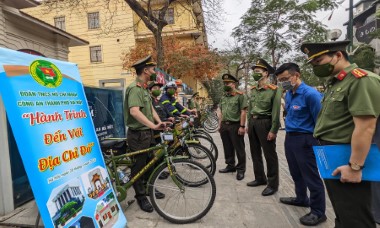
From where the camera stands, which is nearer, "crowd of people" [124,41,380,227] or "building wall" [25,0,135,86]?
"crowd of people" [124,41,380,227]

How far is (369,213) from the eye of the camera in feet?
5.80

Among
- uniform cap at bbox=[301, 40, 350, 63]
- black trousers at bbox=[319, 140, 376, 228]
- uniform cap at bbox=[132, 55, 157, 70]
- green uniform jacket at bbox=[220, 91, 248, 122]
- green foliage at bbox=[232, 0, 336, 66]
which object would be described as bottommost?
black trousers at bbox=[319, 140, 376, 228]

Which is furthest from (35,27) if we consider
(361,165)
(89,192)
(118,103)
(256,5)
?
(256,5)

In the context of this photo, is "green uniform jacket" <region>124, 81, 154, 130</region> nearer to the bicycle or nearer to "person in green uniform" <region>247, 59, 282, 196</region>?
the bicycle

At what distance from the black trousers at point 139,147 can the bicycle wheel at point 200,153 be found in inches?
42.9

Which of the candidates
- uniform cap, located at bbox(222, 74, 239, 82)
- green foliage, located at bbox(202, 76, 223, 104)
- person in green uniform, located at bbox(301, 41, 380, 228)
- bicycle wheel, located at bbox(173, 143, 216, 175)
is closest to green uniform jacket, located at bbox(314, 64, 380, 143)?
person in green uniform, located at bbox(301, 41, 380, 228)

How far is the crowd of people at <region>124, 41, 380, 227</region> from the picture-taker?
67.4 inches

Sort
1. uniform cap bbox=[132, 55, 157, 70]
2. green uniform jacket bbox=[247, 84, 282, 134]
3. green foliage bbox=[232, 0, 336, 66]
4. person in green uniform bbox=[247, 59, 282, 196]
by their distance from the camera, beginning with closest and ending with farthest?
uniform cap bbox=[132, 55, 157, 70] → green uniform jacket bbox=[247, 84, 282, 134] → person in green uniform bbox=[247, 59, 282, 196] → green foliage bbox=[232, 0, 336, 66]

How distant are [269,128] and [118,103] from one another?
3.52 metres

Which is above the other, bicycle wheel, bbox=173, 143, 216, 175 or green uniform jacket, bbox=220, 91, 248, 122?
green uniform jacket, bbox=220, 91, 248, 122

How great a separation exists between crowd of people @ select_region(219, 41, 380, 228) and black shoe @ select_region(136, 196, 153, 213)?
6.02ft

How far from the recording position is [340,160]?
5.98 feet

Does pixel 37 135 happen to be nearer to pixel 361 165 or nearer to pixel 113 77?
pixel 361 165

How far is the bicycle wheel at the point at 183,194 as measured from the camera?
3.00 m
